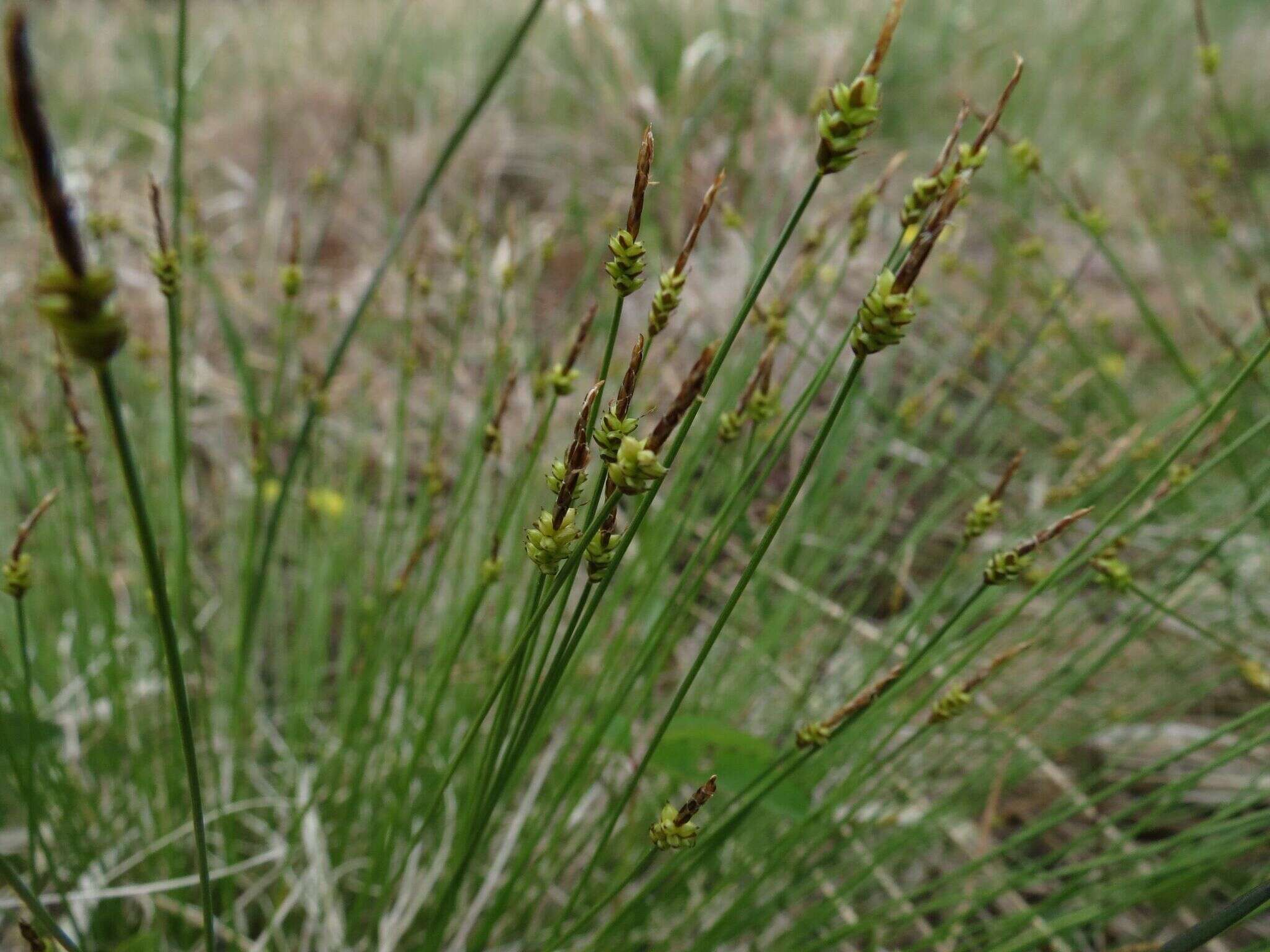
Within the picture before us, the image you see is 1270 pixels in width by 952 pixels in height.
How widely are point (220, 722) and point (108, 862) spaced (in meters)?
0.24

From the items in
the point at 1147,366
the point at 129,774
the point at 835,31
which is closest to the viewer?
the point at 129,774

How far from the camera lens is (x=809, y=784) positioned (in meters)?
0.67

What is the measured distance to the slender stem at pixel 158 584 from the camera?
9.7 inches

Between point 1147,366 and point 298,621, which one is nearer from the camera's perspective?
point 298,621

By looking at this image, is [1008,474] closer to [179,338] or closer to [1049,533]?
[1049,533]

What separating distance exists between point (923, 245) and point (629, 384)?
0.11 m

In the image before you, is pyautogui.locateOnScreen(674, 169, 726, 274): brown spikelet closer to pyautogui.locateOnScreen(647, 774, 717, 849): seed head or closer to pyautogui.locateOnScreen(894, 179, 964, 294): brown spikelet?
pyautogui.locateOnScreen(894, 179, 964, 294): brown spikelet

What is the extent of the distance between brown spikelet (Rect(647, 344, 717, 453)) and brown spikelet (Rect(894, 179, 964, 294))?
0.07m

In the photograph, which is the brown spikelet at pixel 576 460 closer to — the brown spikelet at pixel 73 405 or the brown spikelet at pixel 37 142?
the brown spikelet at pixel 37 142

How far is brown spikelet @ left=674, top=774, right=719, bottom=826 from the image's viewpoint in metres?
0.34

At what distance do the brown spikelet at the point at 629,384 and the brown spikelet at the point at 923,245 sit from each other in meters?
0.09

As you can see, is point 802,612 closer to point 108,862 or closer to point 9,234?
point 108,862

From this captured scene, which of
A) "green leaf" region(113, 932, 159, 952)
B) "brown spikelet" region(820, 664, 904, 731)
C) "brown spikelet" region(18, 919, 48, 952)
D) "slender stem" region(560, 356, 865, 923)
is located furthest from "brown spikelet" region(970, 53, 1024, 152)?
"green leaf" region(113, 932, 159, 952)

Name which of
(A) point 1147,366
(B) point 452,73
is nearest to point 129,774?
(A) point 1147,366
